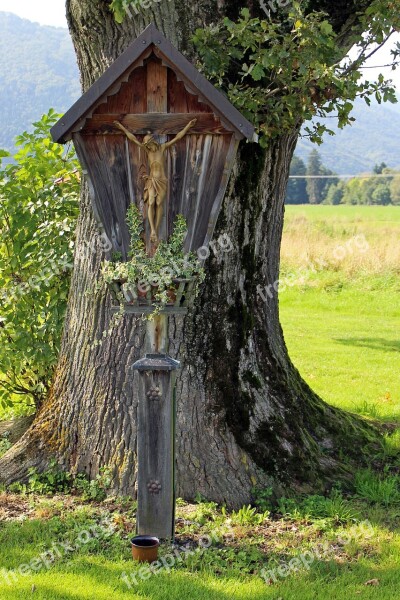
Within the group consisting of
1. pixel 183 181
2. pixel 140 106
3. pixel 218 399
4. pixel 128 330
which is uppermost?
pixel 140 106

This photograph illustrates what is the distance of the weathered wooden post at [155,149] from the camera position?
12.9 feet

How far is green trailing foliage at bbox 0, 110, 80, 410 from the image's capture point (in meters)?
6.18

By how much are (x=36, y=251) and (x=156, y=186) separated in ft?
8.30

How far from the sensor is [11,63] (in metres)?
160

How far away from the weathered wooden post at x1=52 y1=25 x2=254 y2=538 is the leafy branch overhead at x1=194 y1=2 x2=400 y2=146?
0.63 meters

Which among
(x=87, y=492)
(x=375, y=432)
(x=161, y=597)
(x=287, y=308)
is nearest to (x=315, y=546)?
(x=161, y=597)

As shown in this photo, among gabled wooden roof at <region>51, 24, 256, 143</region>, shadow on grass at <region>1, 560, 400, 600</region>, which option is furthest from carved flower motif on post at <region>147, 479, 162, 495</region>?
gabled wooden roof at <region>51, 24, 256, 143</region>

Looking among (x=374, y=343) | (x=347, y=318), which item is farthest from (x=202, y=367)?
(x=347, y=318)

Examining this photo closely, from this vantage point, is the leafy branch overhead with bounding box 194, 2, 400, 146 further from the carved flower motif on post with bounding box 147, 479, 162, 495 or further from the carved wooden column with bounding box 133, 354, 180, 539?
the carved flower motif on post with bounding box 147, 479, 162, 495

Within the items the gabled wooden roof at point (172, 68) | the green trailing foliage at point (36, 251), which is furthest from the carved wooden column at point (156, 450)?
the green trailing foliage at point (36, 251)

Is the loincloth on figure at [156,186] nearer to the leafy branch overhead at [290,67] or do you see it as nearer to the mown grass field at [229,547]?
the leafy branch overhead at [290,67]

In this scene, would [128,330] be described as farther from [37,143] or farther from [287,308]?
[287,308]

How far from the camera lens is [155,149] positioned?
4027 millimetres

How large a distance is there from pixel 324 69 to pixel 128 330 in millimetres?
2115
